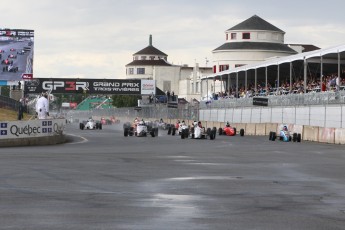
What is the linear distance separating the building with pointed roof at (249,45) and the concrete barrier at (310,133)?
72428 millimetres

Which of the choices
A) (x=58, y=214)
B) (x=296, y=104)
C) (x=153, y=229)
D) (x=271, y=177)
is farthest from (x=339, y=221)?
(x=296, y=104)

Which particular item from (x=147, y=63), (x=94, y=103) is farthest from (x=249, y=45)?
(x=94, y=103)

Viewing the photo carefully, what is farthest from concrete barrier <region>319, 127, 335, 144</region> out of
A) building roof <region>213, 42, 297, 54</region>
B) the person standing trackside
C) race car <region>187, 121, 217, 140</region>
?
building roof <region>213, 42, 297, 54</region>

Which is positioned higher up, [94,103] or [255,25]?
[255,25]

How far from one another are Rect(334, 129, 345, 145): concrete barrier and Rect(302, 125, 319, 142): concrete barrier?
2.81m

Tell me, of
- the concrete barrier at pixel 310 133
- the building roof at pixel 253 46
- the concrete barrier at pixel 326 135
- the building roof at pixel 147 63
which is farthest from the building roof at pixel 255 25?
the concrete barrier at pixel 326 135

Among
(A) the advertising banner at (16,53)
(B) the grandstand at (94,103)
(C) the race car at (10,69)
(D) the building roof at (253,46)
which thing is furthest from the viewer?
(B) the grandstand at (94,103)

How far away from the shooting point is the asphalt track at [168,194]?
10.7 meters

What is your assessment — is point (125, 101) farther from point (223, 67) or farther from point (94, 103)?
point (223, 67)

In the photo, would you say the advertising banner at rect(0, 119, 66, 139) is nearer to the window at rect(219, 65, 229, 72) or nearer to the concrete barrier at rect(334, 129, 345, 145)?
the concrete barrier at rect(334, 129, 345, 145)

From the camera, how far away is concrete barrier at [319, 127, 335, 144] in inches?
1596

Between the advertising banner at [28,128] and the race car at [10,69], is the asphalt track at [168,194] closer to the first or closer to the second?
the advertising banner at [28,128]

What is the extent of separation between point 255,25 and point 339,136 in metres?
83.3

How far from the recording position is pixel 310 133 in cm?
4425
